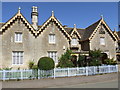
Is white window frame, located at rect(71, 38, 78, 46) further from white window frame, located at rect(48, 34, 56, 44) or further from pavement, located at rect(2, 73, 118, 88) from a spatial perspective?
pavement, located at rect(2, 73, 118, 88)

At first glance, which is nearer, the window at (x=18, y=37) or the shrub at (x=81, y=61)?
the window at (x=18, y=37)

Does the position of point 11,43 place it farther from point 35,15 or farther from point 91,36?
point 91,36

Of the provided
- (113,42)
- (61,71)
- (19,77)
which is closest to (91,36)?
(113,42)

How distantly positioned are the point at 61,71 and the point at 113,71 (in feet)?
25.2

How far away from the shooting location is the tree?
63.0ft

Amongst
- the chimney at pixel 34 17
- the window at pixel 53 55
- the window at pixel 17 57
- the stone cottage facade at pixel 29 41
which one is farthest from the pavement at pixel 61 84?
the chimney at pixel 34 17

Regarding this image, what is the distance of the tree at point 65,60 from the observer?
1920cm

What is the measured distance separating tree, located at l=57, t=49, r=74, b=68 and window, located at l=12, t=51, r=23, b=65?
5778 mm

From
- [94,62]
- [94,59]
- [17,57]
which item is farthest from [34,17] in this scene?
[94,62]

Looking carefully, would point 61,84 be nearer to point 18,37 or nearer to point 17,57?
point 17,57

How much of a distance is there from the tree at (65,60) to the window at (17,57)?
5778 millimetres

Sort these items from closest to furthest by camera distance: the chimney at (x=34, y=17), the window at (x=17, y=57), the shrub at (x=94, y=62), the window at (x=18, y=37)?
the shrub at (x=94, y=62) → the window at (x=17, y=57) → the window at (x=18, y=37) → the chimney at (x=34, y=17)

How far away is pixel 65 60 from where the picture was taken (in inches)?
782

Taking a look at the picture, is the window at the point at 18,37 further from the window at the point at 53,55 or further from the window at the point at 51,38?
the window at the point at 53,55
